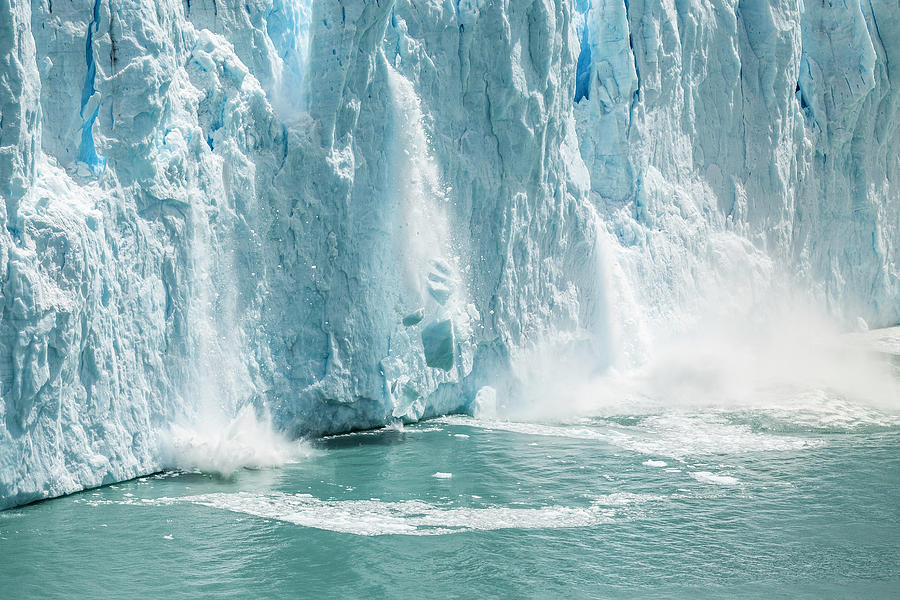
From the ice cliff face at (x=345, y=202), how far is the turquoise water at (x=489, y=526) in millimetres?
858

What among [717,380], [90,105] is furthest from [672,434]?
[90,105]

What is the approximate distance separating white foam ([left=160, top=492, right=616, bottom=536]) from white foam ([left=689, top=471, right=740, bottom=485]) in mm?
1363

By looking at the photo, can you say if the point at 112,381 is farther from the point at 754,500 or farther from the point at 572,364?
the point at 572,364

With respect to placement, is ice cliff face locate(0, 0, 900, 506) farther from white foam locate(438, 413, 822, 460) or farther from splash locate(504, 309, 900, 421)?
white foam locate(438, 413, 822, 460)

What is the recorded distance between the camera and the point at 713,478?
31.1ft

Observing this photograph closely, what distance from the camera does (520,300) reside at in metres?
12.7

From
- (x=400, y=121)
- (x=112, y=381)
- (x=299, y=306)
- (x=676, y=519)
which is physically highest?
(x=400, y=121)

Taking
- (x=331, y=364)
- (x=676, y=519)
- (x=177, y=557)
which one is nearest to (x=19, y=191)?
(x=177, y=557)

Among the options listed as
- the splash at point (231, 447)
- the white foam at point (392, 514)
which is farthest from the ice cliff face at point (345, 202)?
the white foam at point (392, 514)

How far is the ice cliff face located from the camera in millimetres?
8281

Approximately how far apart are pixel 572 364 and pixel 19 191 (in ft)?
24.8

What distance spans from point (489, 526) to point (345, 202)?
13.3ft

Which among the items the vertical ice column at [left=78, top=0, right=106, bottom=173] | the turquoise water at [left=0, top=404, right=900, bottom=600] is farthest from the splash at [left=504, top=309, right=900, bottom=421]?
the vertical ice column at [left=78, top=0, right=106, bottom=173]

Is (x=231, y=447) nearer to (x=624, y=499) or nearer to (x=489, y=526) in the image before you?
(x=489, y=526)
